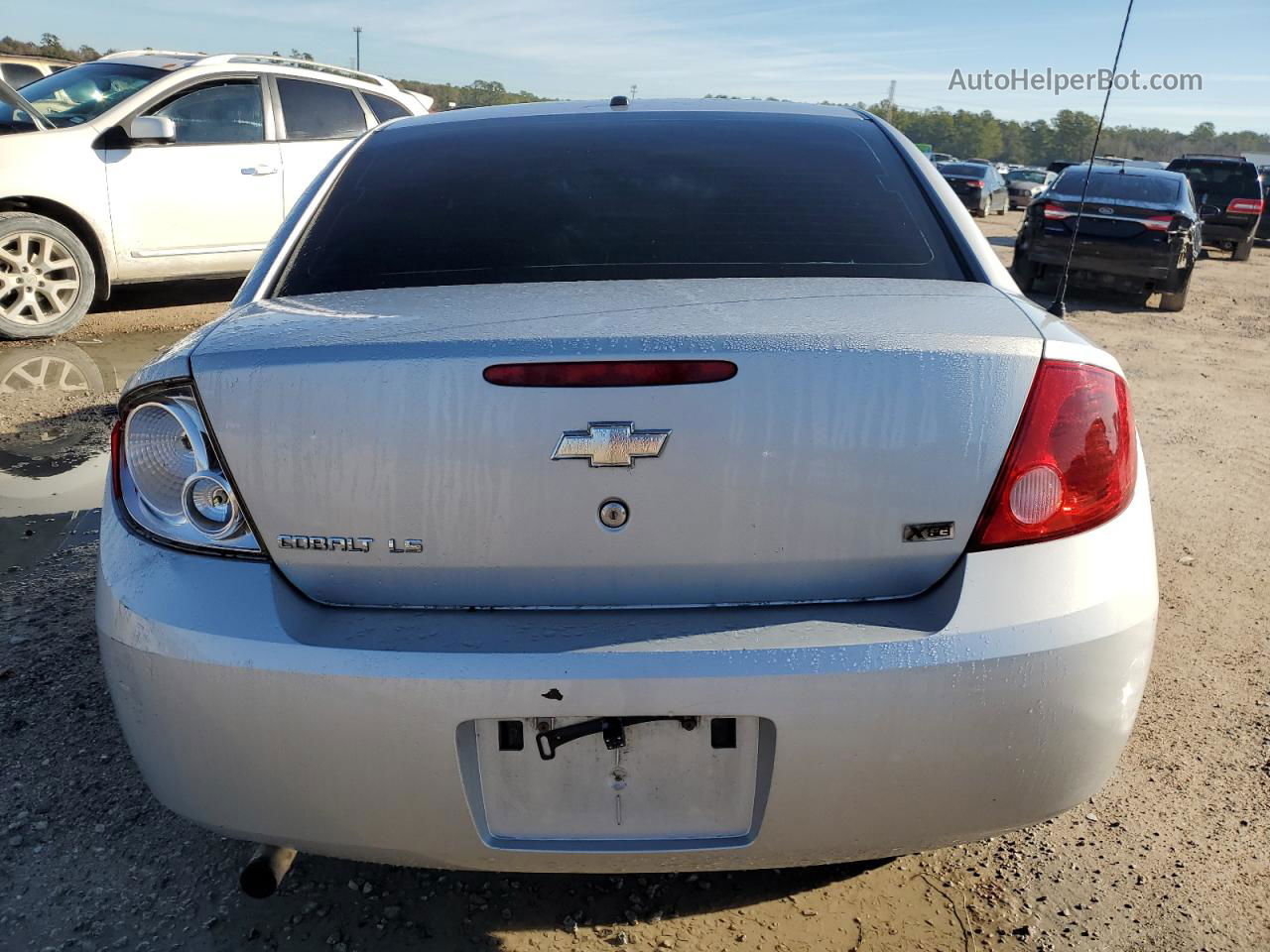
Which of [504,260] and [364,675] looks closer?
[364,675]

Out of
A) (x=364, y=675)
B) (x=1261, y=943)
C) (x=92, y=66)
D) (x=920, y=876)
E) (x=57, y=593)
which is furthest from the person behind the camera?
(x=92, y=66)

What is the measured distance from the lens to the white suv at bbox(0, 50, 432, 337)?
271 inches

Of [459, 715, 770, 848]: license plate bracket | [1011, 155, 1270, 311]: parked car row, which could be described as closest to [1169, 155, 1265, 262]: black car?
[1011, 155, 1270, 311]: parked car row

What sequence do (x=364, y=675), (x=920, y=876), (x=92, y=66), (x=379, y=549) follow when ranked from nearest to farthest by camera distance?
(x=364, y=675) → (x=379, y=549) → (x=920, y=876) → (x=92, y=66)

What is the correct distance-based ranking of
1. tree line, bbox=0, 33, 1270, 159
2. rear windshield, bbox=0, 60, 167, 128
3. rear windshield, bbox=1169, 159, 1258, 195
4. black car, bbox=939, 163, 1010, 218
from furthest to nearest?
tree line, bbox=0, 33, 1270, 159
black car, bbox=939, 163, 1010, 218
rear windshield, bbox=1169, 159, 1258, 195
rear windshield, bbox=0, 60, 167, 128

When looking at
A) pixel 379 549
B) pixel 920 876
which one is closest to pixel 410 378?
pixel 379 549

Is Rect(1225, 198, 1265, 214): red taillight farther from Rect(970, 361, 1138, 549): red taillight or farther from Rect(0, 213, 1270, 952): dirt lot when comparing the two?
Rect(970, 361, 1138, 549): red taillight

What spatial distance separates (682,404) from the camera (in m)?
1.59

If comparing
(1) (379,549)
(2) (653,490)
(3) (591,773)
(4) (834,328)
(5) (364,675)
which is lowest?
(3) (591,773)

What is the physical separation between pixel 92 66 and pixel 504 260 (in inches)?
297

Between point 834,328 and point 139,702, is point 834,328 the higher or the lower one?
the higher one

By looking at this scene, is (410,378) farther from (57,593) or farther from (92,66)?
(92,66)

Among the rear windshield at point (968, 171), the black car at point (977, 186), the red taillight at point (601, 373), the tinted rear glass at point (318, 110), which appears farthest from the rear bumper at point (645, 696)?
the rear windshield at point (968, 171)

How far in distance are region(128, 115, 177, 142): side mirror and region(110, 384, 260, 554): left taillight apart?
20.1ft
